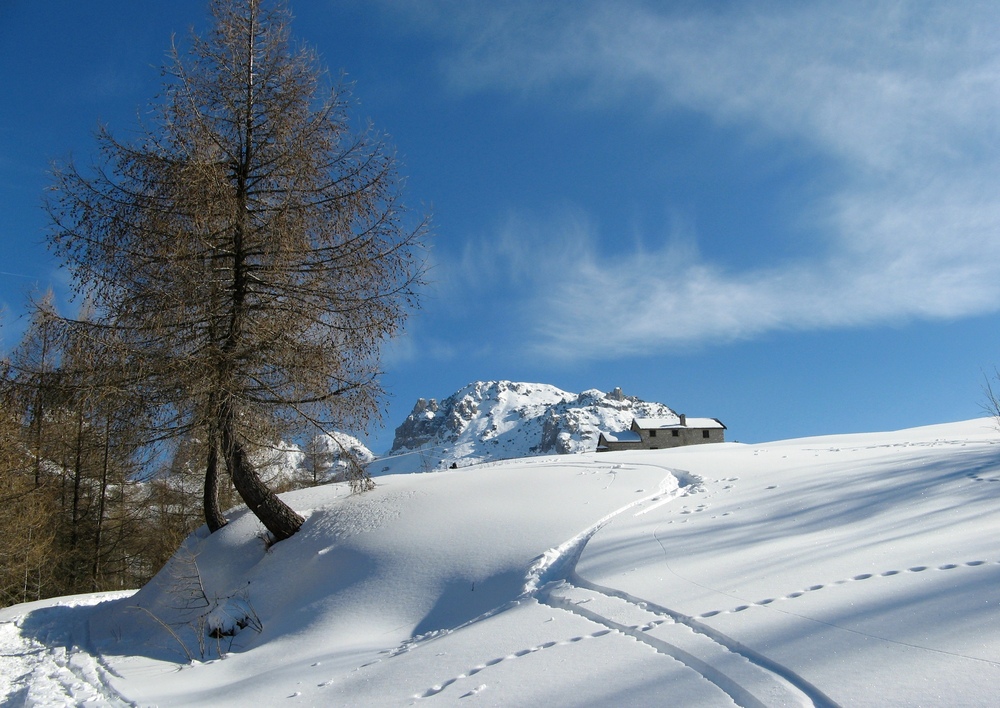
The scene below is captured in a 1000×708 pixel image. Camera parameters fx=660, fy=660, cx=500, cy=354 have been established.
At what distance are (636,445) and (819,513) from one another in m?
59.3

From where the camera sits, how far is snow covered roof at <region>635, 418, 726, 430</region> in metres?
64.1

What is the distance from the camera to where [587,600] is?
17.0 feet

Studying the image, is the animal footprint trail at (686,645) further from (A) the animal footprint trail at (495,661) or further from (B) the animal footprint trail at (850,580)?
(B) the animal footprint trail at (850,580)

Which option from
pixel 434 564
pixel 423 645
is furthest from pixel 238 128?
pixel 423 645

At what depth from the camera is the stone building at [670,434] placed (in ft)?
207

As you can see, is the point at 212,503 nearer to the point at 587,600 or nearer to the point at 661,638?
the point at 587,600

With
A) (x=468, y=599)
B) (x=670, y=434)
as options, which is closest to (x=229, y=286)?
(x=468, y=599)

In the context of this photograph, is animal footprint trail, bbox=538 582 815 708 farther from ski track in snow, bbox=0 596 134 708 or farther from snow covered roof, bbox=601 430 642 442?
snow covered roof, bbox=601 430 642 442

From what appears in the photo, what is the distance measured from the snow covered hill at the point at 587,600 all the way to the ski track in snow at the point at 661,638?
19mm

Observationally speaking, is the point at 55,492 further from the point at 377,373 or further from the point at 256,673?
the point at 256,673

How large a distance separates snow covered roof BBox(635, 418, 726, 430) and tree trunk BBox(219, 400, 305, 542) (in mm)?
57654

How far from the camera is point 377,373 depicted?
10.1m

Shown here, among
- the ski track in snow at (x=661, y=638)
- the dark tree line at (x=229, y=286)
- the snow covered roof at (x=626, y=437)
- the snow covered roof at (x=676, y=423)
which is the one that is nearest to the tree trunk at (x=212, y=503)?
the dark tree line at (x=229, y=286)

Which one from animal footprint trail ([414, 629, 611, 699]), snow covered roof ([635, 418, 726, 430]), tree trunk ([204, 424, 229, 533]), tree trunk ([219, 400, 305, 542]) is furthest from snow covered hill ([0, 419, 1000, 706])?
snow covered roof ([635, 418, 726, 430])
